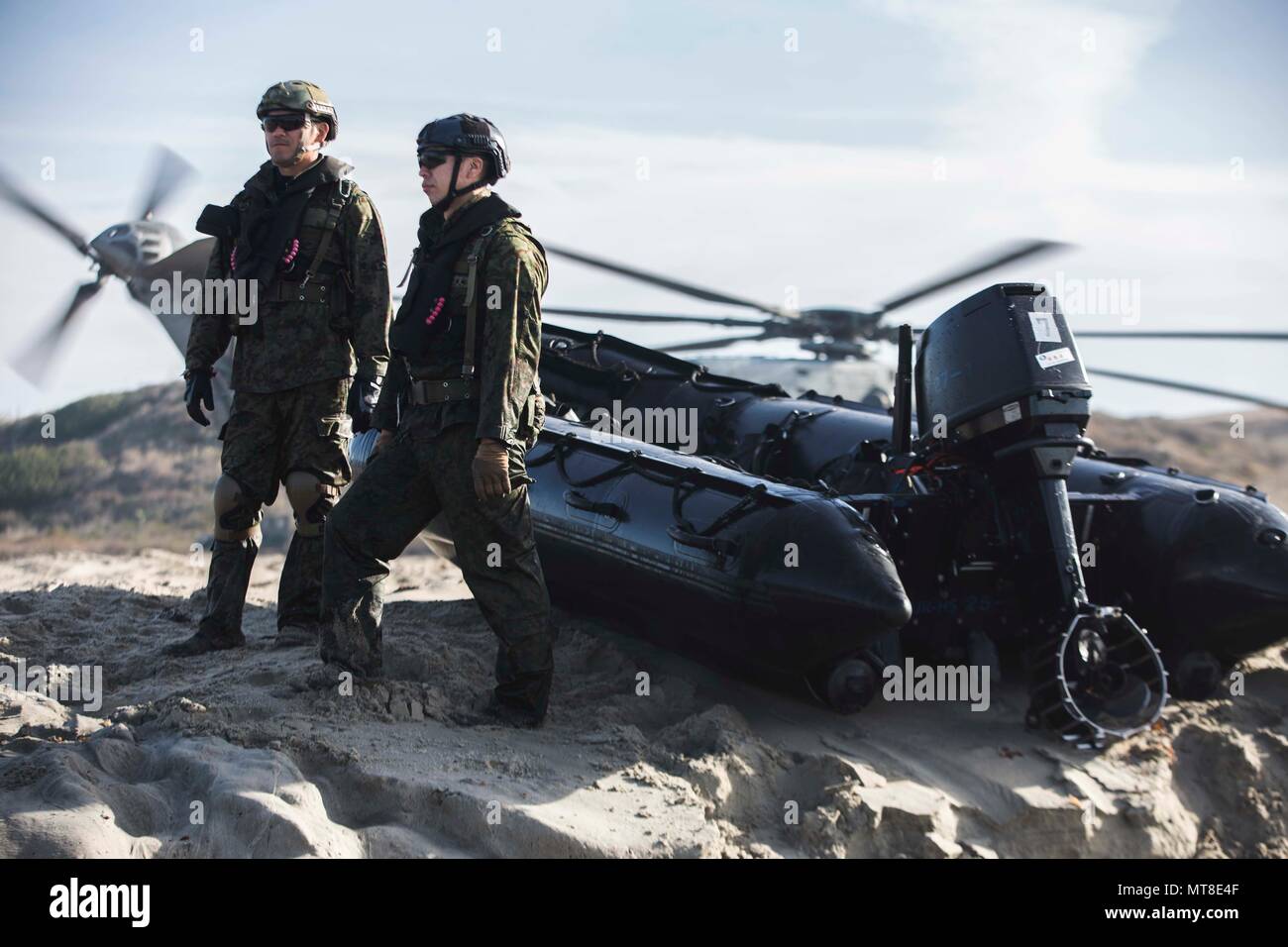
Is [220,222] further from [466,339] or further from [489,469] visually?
[489,469]

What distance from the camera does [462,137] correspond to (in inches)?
184

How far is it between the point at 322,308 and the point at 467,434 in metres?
1.19

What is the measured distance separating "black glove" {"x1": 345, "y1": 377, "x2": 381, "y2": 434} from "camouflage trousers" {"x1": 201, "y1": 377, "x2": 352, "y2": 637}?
196 millimetres

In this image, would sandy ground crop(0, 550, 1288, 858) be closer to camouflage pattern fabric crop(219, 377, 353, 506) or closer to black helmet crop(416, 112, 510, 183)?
camouflage pattern fabric crop(219, 377, 353, 506)

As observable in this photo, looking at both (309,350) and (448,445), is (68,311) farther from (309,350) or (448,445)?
(448,445)

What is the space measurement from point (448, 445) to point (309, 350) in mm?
1098

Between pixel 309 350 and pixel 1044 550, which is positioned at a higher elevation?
pixel 309 350

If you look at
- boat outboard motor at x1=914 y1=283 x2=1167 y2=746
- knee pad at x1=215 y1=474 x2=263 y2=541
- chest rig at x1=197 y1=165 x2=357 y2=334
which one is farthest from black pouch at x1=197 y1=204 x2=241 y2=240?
boat outboard motor at x1=914 y1=283 x2=1167 y2=746

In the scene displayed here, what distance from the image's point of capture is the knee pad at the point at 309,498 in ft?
17.8
